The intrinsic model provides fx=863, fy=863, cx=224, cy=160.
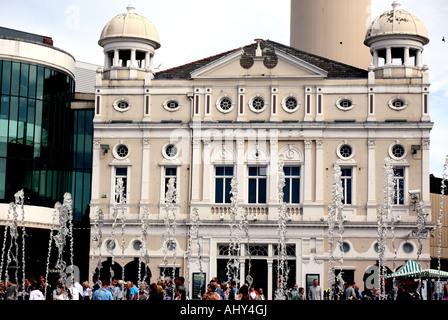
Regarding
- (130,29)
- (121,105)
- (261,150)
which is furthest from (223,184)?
(130,29)

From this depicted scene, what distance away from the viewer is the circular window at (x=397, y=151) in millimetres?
47375

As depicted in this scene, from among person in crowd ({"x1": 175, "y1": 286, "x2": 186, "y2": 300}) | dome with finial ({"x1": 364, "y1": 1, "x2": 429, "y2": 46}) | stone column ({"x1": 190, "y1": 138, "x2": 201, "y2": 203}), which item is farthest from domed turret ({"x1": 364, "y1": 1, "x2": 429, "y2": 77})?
person in crowd ({"x1": 175, "y1": 286, "x2": 186, "y2": 300})

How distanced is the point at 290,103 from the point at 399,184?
24.6ft

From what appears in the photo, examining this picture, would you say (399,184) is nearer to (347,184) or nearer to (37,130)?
(347,184)

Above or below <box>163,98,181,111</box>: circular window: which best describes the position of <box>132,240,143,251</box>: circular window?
below

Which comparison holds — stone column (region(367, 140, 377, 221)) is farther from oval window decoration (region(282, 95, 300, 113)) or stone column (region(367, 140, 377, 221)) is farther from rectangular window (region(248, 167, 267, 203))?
rectangular window (region(248, 167, 267, 203))

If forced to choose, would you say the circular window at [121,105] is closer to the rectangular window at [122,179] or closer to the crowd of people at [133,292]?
the rectangular window at [122,179]

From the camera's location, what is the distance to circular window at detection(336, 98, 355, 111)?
48.0m

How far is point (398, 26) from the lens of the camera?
158 ft

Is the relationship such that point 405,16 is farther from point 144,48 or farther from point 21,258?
point 21,258

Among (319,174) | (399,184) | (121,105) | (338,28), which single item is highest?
(338,28)

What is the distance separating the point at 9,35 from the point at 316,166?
2129cm

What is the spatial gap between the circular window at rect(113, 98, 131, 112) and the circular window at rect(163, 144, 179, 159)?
127 inches

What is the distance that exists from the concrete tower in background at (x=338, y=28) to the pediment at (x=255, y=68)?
1593cm
